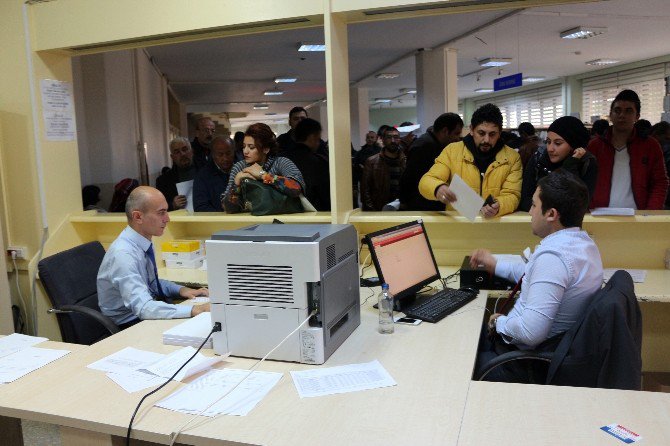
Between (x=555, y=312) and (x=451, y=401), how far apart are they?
67 cm

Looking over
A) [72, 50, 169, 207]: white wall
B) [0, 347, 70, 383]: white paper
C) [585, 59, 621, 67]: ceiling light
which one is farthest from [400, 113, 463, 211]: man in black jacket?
[585, 59, 621, 67]: ceiling light

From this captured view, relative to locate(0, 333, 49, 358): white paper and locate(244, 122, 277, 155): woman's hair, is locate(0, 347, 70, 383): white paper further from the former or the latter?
locate(244, 122, 277, 155): woman's hair

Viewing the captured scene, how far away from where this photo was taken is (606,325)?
5.63ft

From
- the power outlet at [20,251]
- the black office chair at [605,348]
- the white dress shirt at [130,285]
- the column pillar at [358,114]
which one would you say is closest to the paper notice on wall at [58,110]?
the power outlet at [20,251]

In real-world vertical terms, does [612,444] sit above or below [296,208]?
below

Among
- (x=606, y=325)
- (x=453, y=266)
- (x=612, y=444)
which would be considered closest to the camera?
(x=612, y=444)

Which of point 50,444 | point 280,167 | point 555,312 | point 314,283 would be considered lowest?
point 50,444

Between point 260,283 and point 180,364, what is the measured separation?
15.9 inches

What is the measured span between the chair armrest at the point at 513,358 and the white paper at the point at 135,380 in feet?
3.71

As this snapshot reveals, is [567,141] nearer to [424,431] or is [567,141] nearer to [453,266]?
[453,266]

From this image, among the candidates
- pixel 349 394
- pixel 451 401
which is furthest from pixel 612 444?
pixel 349 394

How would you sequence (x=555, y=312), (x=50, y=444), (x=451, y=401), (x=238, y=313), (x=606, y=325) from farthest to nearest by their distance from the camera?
(x=50, y=444)
(x=555, y=312)
(x=238, y=313)
(x=606, y=325)
(x=451, y=401)

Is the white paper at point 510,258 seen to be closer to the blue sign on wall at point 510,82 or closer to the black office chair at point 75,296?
the black office chair at point 75,296

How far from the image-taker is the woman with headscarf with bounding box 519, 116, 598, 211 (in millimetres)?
2793
